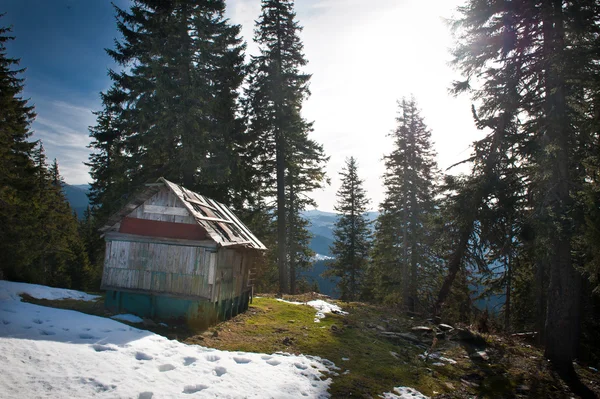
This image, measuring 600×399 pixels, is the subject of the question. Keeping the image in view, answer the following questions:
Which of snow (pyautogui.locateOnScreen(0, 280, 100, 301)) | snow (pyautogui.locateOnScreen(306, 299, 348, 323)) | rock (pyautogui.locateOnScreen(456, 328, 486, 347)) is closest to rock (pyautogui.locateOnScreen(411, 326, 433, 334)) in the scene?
rock (pyautogui.locateOnScreen(456, 328, 486, 347))

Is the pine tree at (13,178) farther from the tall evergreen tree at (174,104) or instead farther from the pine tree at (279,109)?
the pine tree at (279,109)

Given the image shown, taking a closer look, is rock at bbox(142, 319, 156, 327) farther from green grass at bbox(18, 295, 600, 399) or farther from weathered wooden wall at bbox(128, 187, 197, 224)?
weathered wooden wall at bbox(128, 187, 197, 224)

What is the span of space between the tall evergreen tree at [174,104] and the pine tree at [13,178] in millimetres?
4665

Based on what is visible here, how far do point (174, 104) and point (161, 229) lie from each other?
8.79m

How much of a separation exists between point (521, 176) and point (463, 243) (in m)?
3.32

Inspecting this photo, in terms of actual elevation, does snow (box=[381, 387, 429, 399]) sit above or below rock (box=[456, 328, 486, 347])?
below

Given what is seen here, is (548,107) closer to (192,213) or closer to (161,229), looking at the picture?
(192,213)

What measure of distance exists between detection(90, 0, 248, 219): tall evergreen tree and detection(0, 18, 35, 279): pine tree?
4.66 metres

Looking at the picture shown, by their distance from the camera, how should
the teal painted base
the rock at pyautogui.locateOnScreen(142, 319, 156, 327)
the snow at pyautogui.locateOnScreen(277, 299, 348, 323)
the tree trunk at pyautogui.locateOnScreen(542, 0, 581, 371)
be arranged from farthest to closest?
1. the snow at pyautogui.locateOnScreen(277, 299, 348, 323)
2. the teal painted base
3. the rock at pyautogui.locateOnScreen(142, 319, 156, 327)
4. the tree trunk at pyautogui.locateOnScreen(542, 0, 581, 371)

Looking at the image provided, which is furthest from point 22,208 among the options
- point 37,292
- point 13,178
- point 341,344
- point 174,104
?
point 341,344

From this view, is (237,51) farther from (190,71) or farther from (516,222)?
(516,222)

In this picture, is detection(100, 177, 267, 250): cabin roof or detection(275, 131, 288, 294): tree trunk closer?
detection(100, 177, 267, 250): cabin roof

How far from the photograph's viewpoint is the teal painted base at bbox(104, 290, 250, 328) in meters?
11.4

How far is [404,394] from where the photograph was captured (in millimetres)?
7656
